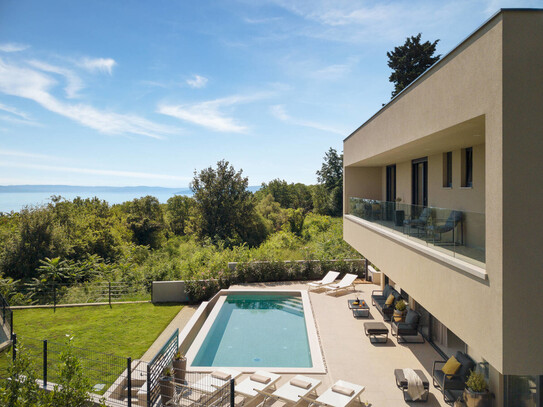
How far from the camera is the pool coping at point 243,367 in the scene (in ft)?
33.2

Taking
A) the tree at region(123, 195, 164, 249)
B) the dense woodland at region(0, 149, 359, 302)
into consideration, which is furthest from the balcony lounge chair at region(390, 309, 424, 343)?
the tree at region(123, 195, 164, 249)

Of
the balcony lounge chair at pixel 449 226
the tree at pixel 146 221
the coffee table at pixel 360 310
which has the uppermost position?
the balcony lounge chair at pixel 449 226

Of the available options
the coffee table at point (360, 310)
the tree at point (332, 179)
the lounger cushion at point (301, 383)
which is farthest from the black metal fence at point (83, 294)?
the tree at point (332, 179)

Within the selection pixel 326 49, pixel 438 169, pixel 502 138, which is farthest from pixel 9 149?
pixel 502 138

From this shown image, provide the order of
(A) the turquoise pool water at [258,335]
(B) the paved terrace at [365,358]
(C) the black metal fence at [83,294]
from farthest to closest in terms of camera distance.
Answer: (C) the black metal fence at [83,294] < (A) the turquoise pool water at [258,335] < (B) the paved terrace at [365,358]

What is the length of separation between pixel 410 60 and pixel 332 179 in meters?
24.7

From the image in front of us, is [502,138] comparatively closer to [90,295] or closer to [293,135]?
[90,295]

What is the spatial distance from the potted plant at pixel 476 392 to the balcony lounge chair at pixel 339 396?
88.6 inches

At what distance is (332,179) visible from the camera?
54719 mm

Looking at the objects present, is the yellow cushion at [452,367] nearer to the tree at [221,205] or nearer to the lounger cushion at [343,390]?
the lounger cushion at [343,390]

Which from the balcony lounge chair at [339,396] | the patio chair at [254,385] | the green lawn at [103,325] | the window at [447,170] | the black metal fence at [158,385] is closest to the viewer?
the balcony lounge chair at [339,396]

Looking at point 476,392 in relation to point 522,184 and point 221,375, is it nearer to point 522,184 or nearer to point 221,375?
point 522,184

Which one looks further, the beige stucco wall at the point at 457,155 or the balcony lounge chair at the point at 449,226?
the balcony lounge chair at the point at 449,226

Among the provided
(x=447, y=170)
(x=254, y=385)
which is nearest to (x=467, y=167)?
(x=447, y=170)
